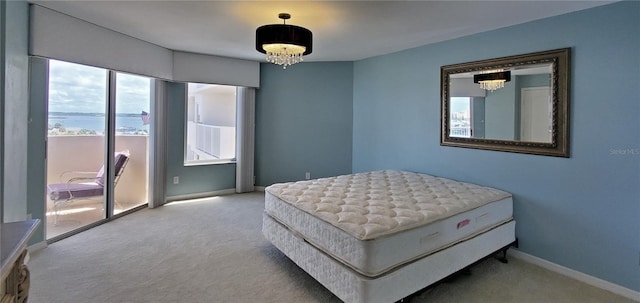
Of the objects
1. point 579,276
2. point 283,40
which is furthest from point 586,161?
point 283,40

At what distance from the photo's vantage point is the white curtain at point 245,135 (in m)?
5.38

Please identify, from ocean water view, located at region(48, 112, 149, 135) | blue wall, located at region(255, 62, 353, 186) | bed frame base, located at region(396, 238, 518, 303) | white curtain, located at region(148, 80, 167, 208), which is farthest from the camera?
blue wall, located at region(255, 62, 353, 186)

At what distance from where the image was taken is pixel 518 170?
10.0ft

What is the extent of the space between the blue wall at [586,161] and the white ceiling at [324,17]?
188mm

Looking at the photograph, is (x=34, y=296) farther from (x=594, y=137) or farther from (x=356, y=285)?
(x=594, y=137)

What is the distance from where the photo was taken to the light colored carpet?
2291 millimetres

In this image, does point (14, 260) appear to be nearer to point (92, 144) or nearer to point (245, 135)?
point (92, 144)

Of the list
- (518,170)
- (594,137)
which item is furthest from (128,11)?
(594,137)

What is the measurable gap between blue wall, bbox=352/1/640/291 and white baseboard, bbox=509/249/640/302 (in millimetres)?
42

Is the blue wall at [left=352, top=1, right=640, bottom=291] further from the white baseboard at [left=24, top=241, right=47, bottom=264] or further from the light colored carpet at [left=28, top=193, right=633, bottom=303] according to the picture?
the white baseboard at [left=24, top=241, right=47, bottom=264]

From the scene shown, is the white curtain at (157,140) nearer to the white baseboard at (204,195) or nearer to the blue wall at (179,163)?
the blue wall at (179,163)

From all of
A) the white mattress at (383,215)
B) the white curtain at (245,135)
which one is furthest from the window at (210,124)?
the white mattress at (383,215)

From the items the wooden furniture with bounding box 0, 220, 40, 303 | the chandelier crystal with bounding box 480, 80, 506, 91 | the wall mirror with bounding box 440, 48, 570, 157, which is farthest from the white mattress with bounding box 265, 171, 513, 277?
the wooden furniture with bounding box 0, 220, 40, 303

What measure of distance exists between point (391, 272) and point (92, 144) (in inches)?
150
